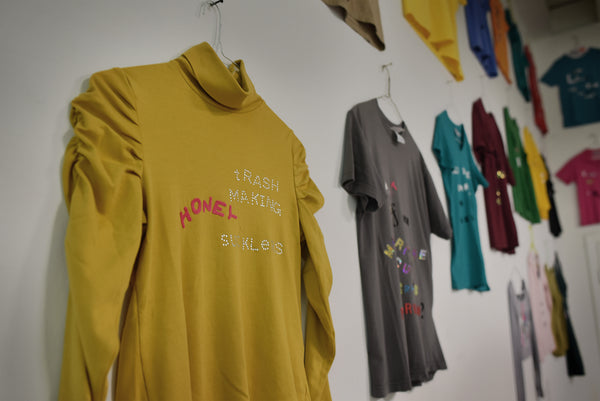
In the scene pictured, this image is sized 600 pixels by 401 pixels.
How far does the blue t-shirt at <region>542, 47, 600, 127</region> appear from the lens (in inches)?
170

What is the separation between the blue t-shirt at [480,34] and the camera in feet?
8.71

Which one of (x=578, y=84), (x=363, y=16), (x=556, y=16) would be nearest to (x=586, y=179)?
(x=578, y=84)

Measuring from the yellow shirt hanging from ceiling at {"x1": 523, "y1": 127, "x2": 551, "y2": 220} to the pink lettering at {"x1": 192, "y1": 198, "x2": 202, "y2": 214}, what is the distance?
324 cm

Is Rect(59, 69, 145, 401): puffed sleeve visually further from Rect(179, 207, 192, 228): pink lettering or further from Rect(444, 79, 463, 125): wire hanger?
Rect(444, 79, 463, 125): wire hanger

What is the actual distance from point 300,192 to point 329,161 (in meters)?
0.25

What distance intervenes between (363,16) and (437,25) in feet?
2.48

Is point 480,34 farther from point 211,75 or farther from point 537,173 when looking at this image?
point 211,75

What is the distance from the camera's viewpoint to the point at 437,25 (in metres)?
2.13

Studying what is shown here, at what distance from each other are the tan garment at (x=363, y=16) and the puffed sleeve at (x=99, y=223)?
89cm

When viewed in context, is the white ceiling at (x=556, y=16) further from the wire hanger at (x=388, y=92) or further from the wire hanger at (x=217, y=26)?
the wire hanger at (x=217, y=26)

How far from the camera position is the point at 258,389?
0.89 m

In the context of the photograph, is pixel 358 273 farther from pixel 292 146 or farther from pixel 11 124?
pixel 11 124

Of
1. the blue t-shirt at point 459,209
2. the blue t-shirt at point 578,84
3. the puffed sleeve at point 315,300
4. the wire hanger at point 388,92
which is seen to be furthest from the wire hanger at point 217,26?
the blue t-shirt at point 578,84

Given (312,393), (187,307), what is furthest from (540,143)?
(187,307)
